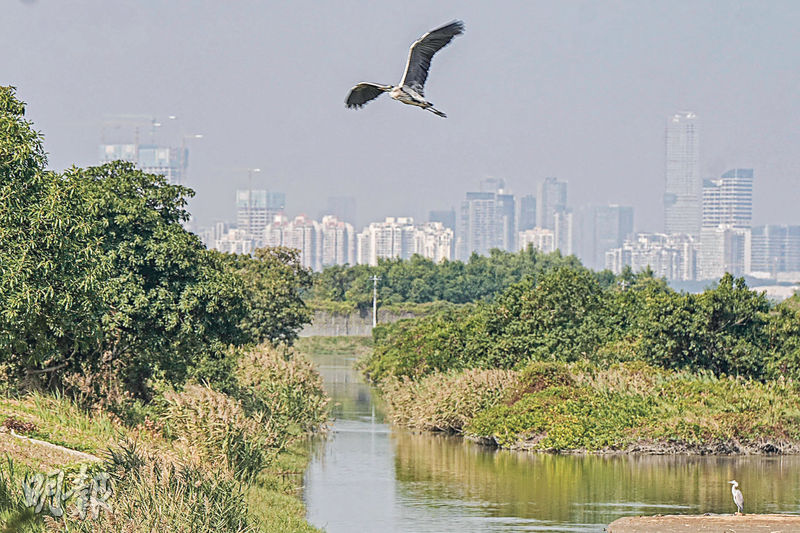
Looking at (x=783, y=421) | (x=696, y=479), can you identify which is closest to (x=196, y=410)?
(x=696, y=479)

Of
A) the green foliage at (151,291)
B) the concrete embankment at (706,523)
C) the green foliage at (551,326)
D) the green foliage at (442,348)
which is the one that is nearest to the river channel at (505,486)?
the concrete embankment at (706,523)

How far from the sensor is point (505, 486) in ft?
80.3

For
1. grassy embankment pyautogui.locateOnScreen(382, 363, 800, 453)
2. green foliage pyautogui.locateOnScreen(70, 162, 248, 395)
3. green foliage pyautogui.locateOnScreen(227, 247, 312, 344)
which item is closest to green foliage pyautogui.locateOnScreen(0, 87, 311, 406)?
green foliage pyautogui.locateOnScreen(70, 162, 248, 395)

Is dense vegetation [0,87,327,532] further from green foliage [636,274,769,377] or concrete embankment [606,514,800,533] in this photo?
green foliage [636,274,769,377]

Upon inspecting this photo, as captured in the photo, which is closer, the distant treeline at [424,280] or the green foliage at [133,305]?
the green foliage at [133,305]

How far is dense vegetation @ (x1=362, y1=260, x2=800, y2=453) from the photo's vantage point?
2941 cm

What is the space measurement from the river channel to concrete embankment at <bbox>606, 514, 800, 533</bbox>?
0.93 meters

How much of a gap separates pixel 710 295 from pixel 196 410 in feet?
58.1

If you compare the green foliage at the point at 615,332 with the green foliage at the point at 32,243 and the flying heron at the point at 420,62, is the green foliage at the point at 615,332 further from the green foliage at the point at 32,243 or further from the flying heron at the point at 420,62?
the flying heron at the point at 420,62

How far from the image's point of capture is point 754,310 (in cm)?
3334

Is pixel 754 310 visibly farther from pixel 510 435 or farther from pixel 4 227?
pixel 4 227

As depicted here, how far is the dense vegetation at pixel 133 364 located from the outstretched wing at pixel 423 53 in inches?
193

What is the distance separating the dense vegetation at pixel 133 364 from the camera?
1358cm

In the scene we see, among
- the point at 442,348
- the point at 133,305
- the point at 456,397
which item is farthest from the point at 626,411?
the point at 133,305
